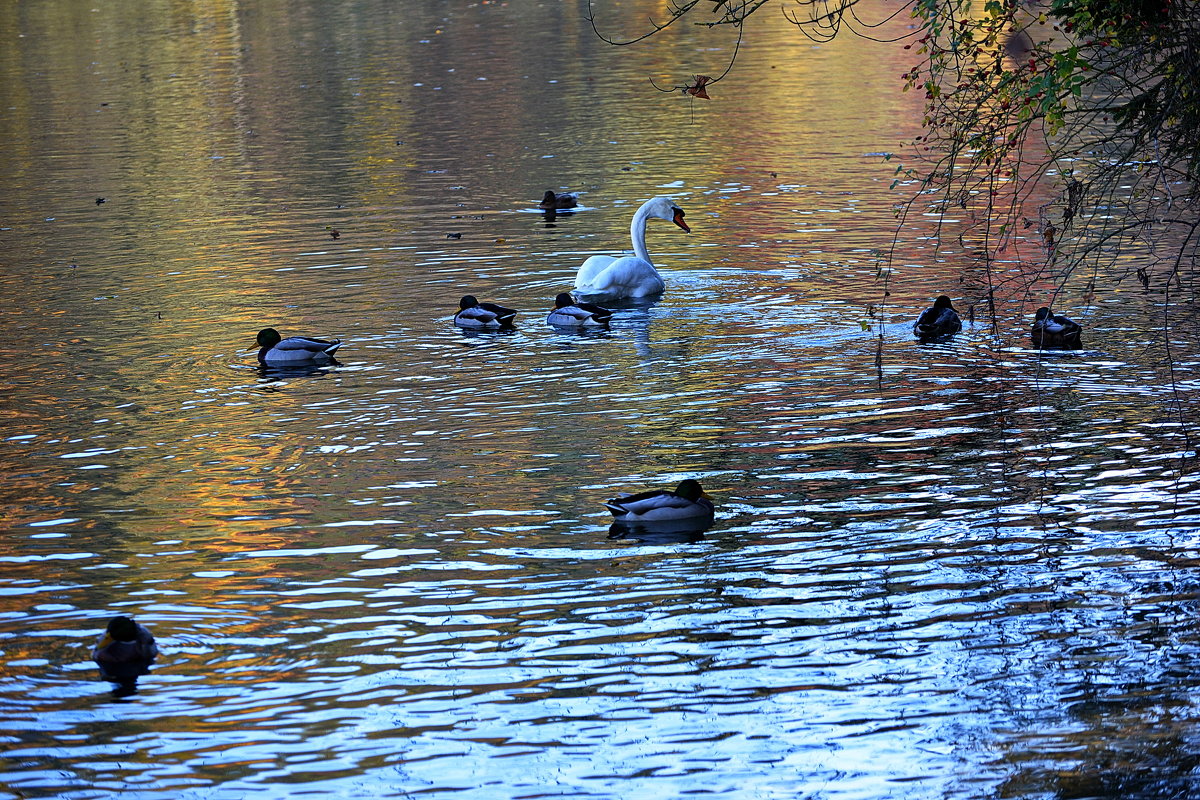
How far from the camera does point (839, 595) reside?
33.7 feet

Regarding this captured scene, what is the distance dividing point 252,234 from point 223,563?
14.5 meters

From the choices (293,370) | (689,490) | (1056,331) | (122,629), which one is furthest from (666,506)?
(293,370)

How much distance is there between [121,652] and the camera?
9.48m

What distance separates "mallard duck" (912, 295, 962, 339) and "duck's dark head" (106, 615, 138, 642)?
10.3 meters

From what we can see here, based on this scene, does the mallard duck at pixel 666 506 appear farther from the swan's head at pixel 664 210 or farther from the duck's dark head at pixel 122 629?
the swan's head at pixel 664 210

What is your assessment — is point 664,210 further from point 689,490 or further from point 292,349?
point 689,490

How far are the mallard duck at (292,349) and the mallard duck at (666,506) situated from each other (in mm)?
6446

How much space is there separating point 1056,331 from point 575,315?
592cm

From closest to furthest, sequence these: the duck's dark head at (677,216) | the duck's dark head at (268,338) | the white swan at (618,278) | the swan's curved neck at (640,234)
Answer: the duck's dark head at (268,338) < the white swan at (618,278) < the swan's curved neck at (640,234) < the duck's dark head at (677,216)

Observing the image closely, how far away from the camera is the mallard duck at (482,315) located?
1831 cm

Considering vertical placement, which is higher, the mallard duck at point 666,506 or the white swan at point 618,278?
the white swan at point 618,278

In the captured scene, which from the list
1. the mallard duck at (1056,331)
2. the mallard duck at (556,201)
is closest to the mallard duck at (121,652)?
the mallard duck at (1056,331)

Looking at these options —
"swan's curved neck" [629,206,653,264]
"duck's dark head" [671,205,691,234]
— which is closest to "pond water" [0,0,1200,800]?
"duck's dark head" [671,205,691,234]

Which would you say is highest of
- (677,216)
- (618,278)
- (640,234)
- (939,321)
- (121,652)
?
(677,216)
